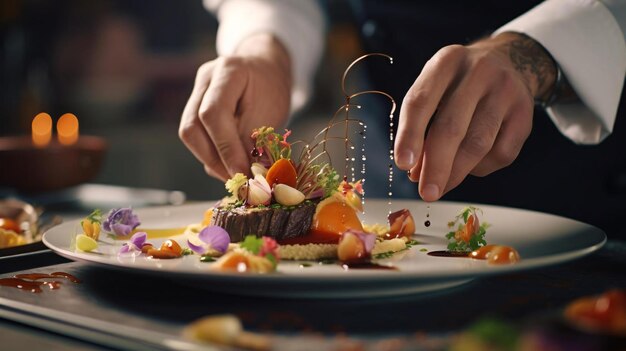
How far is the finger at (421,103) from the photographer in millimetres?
1241

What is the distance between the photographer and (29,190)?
2213 mm

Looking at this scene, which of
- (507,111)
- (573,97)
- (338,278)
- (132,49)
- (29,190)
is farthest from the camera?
(132,49)

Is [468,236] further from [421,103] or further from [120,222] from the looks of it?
[120,222]

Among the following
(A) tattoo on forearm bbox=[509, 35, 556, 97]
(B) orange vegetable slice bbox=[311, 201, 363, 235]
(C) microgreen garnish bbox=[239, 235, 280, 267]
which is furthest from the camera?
(A) tattoo on forearm bbox=[509, 35, 556, 97]

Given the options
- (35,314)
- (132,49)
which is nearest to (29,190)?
(35,314)

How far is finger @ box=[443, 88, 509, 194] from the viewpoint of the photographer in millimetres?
1330

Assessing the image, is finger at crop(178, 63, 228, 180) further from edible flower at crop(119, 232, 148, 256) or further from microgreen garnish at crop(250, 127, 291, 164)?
edible flower at crop(119, 232, 148, 256)

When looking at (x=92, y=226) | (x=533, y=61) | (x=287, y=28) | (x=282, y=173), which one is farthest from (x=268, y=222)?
(x=287, y=28)

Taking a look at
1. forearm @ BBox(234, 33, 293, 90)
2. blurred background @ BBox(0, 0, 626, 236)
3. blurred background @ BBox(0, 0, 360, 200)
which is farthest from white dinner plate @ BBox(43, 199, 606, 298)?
blurred background @ BBox(0, 0, 360, 200)

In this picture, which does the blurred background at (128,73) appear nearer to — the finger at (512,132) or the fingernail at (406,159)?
the finger at (512,132)

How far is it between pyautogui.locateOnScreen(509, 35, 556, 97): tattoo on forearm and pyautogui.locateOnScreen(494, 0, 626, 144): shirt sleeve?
0.06ft

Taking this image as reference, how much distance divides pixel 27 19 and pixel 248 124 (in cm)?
544

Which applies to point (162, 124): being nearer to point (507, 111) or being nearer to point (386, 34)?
point (386, 34)

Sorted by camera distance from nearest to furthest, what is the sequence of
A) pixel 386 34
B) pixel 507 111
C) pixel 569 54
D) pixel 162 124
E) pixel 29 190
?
pixel 507 111 < pixel 569 54 < pixel 29 190 < pixel 386 34 < pixel 162 124
